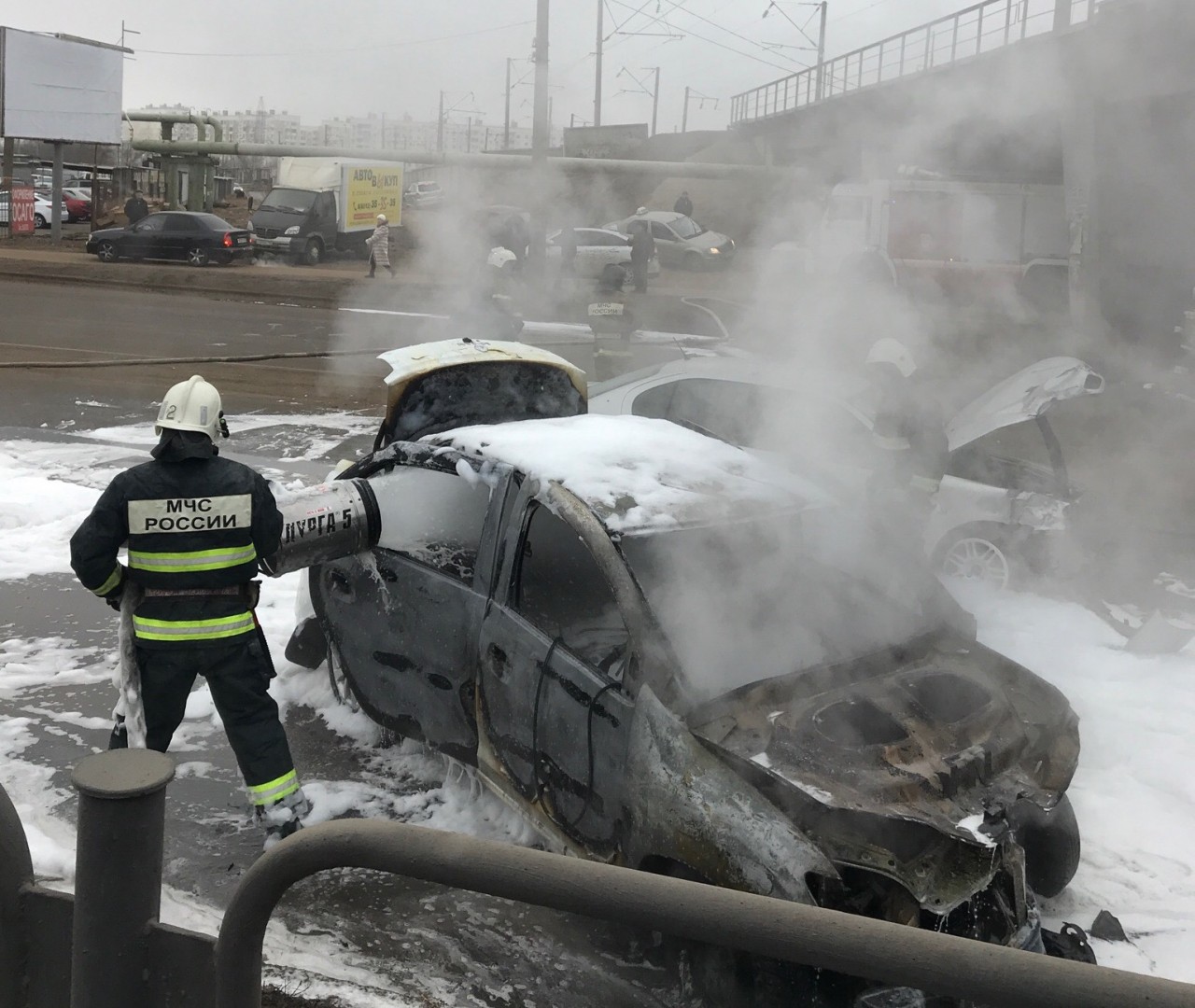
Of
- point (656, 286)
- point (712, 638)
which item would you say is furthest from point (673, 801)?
point (656, 286)

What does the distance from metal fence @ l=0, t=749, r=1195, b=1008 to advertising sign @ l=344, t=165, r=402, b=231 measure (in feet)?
79.8

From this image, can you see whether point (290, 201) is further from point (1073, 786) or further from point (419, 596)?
point (1073, 786)

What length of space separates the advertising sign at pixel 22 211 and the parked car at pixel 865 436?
26024mm

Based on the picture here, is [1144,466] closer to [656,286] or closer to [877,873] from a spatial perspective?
[877,873]

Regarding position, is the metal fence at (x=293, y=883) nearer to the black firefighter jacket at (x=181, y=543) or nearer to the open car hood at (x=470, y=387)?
the black firefighter jacket at (x=181, y=543)

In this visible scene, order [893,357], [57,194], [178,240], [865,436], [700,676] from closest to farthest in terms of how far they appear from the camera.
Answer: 1. [700,676]
2. [893,357]
3. [865,436]
4. [178,240]
5. [57,194]

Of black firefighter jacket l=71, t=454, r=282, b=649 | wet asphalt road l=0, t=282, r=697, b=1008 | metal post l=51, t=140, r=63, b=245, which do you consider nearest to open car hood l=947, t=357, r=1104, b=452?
wet asphalt road l=0, t=282, r=697, b=1008

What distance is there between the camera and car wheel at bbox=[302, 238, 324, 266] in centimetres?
2552

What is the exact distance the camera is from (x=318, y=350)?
1591 cm

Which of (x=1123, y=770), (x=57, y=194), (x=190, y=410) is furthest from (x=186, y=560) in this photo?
(x=57, y=194)

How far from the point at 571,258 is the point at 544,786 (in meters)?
13.3

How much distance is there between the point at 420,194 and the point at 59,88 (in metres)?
8.93

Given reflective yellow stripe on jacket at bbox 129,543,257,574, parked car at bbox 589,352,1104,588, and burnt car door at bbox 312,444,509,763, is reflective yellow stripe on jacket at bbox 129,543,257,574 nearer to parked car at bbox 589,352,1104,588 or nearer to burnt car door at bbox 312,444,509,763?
burnt car door at bbox 312,444,509,763

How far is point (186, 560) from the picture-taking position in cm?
379
